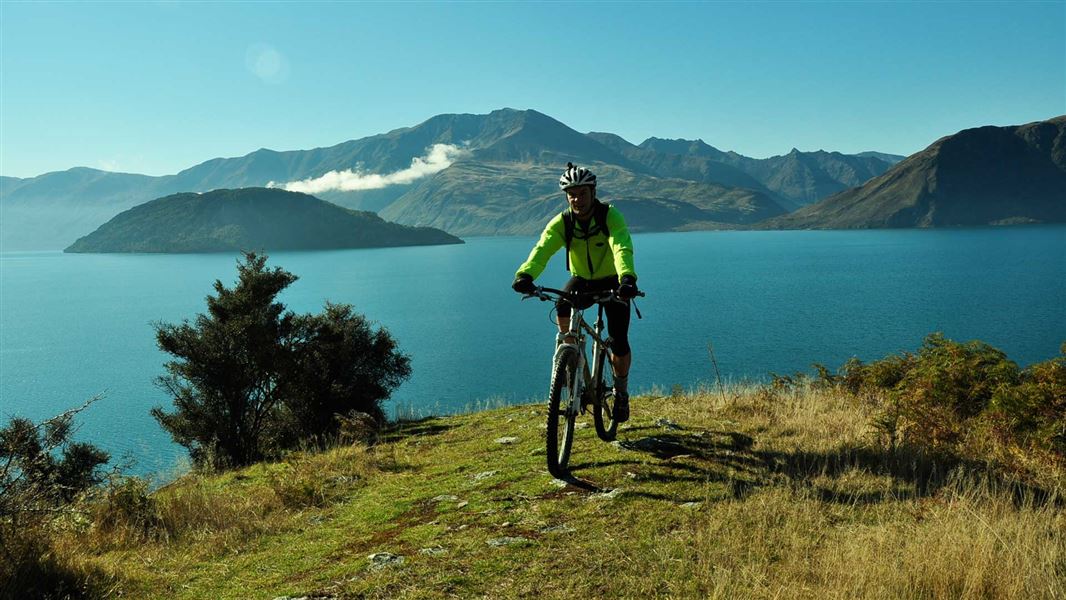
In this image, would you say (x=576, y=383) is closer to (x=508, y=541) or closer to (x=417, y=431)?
(x=508, y=541)

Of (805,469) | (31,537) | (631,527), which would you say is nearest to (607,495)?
(631,527)

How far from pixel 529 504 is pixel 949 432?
6.32 metres

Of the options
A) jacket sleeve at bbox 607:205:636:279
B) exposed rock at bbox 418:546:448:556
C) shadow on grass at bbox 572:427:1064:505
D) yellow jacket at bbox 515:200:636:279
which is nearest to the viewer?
exposed rock at bbox 418:546:448:556

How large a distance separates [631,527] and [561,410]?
219cm

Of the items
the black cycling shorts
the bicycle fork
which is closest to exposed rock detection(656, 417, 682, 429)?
the black cycling shorts

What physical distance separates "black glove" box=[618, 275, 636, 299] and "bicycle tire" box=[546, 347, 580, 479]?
3.69 feet

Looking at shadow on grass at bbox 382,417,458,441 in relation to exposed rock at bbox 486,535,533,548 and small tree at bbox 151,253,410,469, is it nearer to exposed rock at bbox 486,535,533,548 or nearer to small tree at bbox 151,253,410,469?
exposed rock at bbox 486,535,533,548

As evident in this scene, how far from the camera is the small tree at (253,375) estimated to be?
30047 mm

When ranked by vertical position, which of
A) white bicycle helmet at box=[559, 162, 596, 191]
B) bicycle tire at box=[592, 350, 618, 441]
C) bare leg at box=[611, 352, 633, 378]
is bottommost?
bicycle tire at box=[592, 350, 618, 441]

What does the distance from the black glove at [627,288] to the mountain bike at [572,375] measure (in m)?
0.13

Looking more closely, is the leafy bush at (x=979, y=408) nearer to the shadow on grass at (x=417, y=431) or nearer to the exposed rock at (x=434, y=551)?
the exposed rock at (x=434, y=551)

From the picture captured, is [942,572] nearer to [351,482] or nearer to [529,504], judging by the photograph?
[529,504]

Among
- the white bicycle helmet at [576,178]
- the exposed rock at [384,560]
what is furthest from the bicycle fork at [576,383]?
the exposed rock at [384,560]

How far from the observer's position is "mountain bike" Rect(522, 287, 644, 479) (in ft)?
24.5
